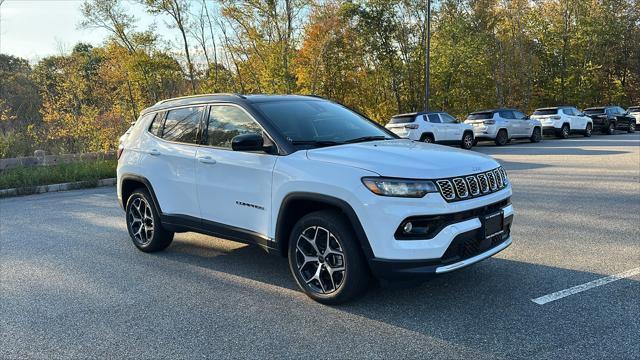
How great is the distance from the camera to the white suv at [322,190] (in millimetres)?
3621

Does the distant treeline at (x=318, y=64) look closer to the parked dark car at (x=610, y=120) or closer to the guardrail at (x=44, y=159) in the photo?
the guardrail at (x=44, y=159)

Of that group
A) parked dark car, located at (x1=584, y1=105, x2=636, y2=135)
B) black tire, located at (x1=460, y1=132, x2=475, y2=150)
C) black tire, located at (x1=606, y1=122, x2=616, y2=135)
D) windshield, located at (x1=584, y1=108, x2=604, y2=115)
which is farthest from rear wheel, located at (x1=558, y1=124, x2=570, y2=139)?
black tire, located at (x1=460, y1=132, x2=475, y2=150)

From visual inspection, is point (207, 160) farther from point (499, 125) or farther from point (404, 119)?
point (499, 125)

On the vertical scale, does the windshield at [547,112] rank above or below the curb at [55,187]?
above

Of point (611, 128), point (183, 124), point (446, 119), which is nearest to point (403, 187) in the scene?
point (183, 124)

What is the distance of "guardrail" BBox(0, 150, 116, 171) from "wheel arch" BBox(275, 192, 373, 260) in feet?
39.8

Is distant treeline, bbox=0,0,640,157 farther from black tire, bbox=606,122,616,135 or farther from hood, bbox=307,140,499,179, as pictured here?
hood, bbox=307,140,499,179

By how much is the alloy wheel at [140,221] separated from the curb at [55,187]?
702 centimetres

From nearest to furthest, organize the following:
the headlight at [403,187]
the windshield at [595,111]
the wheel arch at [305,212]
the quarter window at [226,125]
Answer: the headlight at [403,187], the wheel arch at [305,212], the quarter window at [226,125], the windshield at [595,111]

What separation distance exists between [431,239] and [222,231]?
210cm

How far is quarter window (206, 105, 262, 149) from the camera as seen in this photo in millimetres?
4688

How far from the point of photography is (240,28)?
25328 millimetres

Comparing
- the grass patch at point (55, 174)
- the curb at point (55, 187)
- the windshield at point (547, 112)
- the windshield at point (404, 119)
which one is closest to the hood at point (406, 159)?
the curb at point (55, 187)

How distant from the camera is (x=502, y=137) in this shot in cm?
2219
